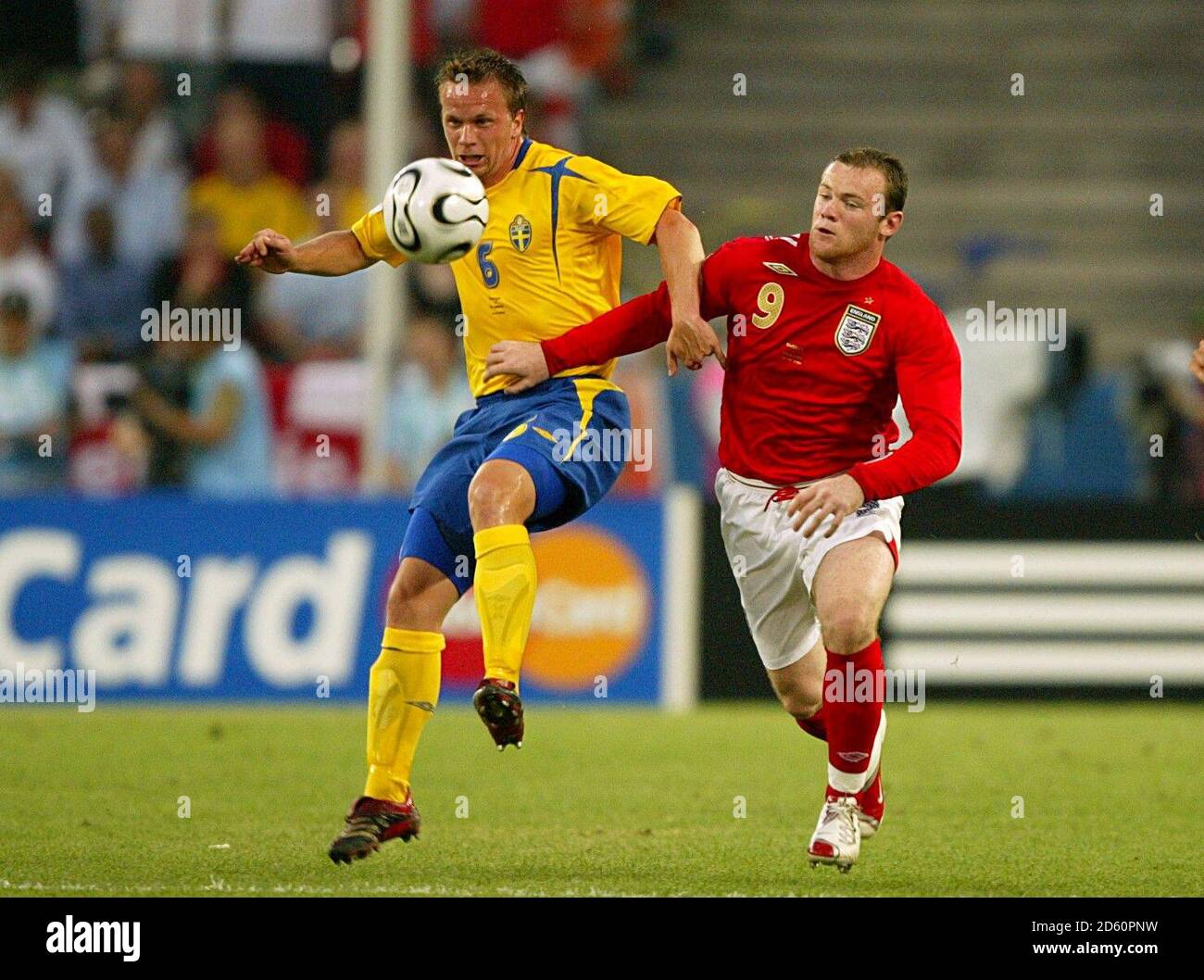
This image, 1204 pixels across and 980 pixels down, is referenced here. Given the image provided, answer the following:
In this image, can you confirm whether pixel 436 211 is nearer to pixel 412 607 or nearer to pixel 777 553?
pixel 412 607

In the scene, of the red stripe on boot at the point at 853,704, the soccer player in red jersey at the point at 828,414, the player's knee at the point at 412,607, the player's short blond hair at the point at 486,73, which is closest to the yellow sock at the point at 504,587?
the player's knee at the point at 412,607

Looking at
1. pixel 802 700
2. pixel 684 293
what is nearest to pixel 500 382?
pixel 684 293

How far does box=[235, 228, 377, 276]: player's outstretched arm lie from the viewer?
6.29m

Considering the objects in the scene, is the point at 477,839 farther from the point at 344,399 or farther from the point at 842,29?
the point at 842,29

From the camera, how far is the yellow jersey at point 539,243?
6.46 meters

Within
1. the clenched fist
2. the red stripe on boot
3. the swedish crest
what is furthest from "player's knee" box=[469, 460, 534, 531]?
the red stripe on boot

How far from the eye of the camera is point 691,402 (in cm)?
1355

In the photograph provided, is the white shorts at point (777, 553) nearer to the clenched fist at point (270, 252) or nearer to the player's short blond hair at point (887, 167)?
the player's short blond hair at point (887, 167)

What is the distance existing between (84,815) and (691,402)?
692cm

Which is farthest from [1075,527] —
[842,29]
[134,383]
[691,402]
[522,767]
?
[842,29]

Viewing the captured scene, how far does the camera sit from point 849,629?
6.14 metres

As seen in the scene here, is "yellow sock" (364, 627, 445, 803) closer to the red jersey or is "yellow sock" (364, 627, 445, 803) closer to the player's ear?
the red jersey

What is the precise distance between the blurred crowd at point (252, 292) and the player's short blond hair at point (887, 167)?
5946 millimetres
